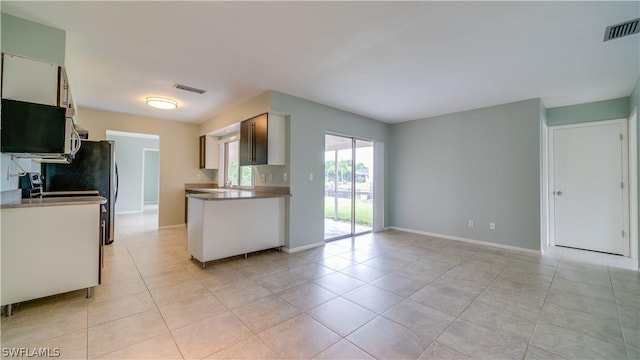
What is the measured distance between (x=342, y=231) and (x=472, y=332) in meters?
3.38

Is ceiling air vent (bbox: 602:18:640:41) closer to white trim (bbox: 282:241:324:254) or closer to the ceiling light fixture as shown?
white trim (bbox: 282:241:324:254)

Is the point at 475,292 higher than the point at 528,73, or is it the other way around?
the point at 528,73

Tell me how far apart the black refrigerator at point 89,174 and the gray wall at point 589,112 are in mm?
7846

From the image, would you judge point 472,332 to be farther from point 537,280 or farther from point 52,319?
point 52,319

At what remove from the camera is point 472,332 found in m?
1.87

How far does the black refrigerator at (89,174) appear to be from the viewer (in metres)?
3.93

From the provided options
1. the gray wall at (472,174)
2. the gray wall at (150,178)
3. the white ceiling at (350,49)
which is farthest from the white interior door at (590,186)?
the gray wall at (150,178)

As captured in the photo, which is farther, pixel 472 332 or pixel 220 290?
pixel 220 290

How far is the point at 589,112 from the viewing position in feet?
13.4

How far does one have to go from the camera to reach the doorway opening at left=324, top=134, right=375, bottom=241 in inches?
200

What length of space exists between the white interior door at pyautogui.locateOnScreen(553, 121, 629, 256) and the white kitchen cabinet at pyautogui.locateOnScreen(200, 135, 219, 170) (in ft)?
23.0

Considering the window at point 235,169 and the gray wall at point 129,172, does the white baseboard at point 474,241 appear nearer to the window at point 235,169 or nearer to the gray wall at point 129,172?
the window at point 235,169

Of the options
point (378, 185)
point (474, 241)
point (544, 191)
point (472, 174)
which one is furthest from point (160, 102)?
point (544, 191)

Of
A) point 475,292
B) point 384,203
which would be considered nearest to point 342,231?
point 384,203
